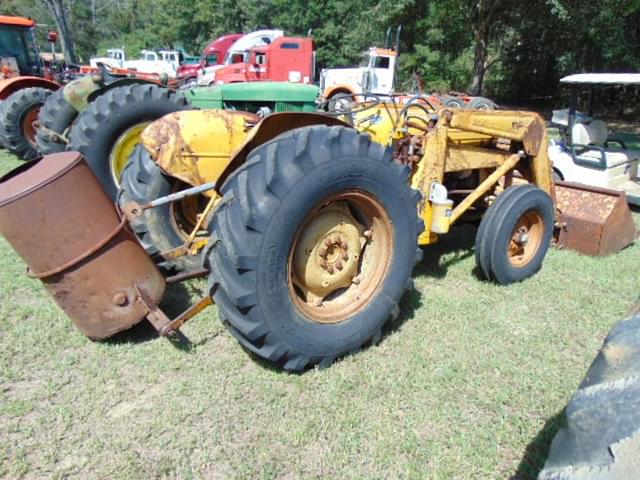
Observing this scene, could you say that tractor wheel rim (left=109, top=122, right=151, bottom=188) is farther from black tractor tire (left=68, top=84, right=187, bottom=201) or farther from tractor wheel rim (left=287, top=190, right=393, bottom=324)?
tractor wheel rim (left=287, top=190, right=393, bottom=324)

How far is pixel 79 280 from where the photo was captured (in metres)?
2.57

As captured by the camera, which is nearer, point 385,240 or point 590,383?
point 590,383

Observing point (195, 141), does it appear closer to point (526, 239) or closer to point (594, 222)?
point (526, 239)

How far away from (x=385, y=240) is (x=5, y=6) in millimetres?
59147

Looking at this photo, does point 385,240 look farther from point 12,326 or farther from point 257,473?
point 12,326

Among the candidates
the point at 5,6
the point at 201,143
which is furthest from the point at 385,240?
the point at 5,6

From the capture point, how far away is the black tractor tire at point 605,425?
2.85ft

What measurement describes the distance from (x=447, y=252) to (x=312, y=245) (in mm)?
2144

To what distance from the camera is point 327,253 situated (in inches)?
108

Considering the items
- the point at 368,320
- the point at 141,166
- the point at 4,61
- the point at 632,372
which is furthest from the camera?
the point at 4,61

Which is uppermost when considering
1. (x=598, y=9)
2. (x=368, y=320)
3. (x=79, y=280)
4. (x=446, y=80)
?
(x=598, y=9)

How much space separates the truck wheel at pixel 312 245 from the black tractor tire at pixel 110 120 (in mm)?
3189

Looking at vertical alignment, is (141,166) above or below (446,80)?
above

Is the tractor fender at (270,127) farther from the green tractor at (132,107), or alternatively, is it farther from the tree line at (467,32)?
the tree line at (467,32)
